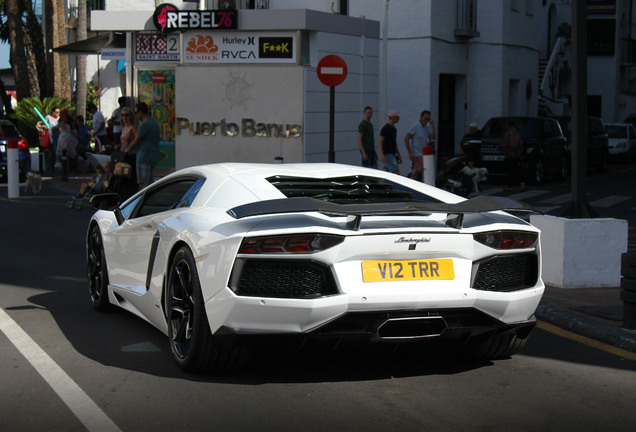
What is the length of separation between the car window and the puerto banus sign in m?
14.6

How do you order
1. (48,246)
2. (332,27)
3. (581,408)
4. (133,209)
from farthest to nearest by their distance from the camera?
(332,27) < (48,246) < (133,209) < (581,408)

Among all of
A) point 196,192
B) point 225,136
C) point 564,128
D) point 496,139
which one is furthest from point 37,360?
point 564,128

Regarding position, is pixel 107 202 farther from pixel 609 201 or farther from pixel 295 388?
pixel 609 201

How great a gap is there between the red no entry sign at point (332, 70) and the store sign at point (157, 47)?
234 inches

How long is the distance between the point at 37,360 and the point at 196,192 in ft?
4.86

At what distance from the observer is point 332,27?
73.5 feet

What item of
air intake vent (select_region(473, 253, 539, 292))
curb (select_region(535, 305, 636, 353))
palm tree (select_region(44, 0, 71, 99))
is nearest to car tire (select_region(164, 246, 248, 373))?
air intake vent (select_region(473, 253, 539, 292))

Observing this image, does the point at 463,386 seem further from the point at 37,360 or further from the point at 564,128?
the point at 564,128

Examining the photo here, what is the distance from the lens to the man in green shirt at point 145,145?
56.1 ft

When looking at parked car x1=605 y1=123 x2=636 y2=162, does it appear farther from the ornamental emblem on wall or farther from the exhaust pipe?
the exhaust pipe

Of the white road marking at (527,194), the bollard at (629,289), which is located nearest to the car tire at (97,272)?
the bollard at (629,289)

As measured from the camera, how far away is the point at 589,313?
26.2ft

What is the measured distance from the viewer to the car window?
697 cm

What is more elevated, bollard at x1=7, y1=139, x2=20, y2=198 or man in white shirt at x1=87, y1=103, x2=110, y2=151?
man in white shirt at x1=87, y1=103, x2=110, y2=151
